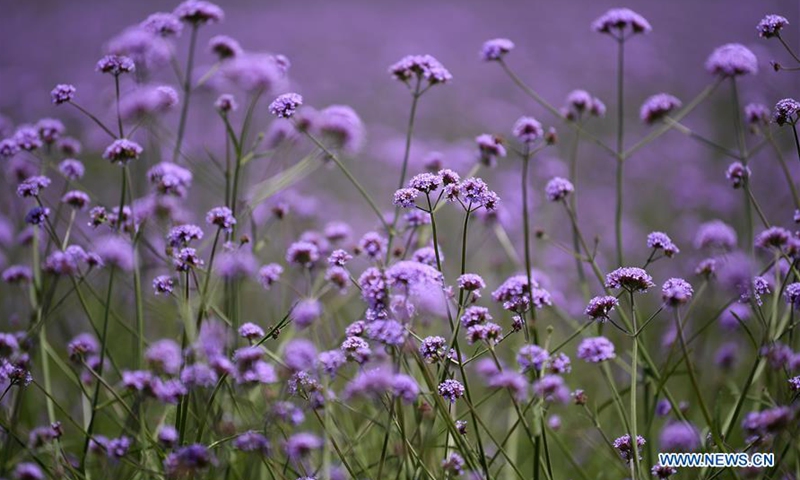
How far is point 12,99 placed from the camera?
6234mm

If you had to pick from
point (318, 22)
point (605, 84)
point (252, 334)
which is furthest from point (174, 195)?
point (318, 22)

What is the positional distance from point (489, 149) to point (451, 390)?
106cm

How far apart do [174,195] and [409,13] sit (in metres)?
12.2

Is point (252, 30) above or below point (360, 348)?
above

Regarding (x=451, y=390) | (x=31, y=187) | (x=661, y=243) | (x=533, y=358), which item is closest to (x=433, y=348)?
(x=451, y=390)

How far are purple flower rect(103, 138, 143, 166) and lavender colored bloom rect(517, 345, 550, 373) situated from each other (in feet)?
3.98

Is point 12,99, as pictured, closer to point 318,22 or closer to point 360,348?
point 360,348

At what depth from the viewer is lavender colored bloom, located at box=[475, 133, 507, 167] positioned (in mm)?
2435

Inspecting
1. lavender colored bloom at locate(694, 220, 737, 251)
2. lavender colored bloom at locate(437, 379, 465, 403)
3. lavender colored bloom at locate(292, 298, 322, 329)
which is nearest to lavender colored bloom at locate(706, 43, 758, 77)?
lavender colored bloom at locate(694, 220, 737, 251)

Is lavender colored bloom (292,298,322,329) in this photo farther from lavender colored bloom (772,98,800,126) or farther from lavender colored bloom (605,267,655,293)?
lavender colored bloom (772,98,800,126)

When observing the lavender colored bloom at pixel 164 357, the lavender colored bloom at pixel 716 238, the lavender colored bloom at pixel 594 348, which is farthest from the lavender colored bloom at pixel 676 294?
the lavender colored bloom at pixel 164 357

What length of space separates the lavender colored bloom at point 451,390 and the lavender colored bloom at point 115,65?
4.38ft

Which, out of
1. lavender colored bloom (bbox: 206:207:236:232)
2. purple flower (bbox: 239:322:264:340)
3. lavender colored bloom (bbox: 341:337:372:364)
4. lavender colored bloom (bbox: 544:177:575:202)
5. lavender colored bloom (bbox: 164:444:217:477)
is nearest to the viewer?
lavender colored bloom (bbox: 164:444:217:477)

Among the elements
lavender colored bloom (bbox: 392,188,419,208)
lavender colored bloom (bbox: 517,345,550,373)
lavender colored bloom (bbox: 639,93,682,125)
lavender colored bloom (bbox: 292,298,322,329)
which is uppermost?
lavender colored bloom (bbox: 639,93,682,125)
